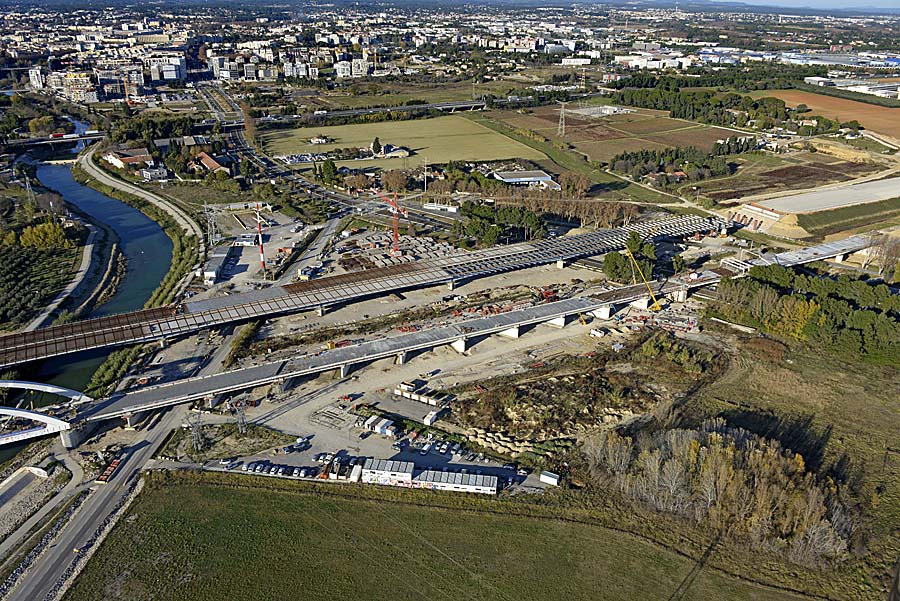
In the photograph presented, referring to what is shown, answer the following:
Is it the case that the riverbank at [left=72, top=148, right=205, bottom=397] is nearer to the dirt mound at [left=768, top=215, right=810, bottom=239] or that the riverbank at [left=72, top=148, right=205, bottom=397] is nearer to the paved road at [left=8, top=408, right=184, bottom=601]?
→ the paved road at [left=8, top=408, right=184, bottom=601]

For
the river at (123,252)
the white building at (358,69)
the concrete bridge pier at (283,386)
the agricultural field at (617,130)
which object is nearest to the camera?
the concrete bridge pier at (283,386)

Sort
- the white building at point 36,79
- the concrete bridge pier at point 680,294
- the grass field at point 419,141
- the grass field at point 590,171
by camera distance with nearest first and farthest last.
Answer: the concrete bridge pier at point 680,294, the grass field at point 590,171, the grass field at point 419,141, the white building at point 36,79

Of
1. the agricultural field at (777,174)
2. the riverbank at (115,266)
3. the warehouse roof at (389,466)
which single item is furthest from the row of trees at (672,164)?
the warehouse roof at (389,466)

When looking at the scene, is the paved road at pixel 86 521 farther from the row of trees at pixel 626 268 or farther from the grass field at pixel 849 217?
the grass field at pixel 849 217

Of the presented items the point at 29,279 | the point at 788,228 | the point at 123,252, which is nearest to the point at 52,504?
the point at 29,279

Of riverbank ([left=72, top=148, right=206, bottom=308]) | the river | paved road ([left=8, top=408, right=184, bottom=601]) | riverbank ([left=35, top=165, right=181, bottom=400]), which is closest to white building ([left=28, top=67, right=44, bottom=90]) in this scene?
riverbank ([left=72, top=148, right=206, bottom=308])

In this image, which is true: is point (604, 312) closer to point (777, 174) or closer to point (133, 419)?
point (133, 419)

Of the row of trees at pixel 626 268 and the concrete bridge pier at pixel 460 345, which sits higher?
the row of trees at pixel 626 268

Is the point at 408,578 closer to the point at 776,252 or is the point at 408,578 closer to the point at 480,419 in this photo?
the point at 480,419
